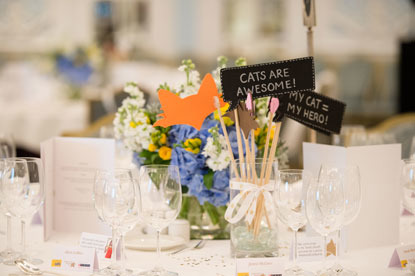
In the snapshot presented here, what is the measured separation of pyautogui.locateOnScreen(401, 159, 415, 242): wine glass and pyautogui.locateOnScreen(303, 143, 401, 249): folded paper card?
92mm

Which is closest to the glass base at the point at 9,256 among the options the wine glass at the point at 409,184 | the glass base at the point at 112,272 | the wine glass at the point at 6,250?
the wine glass at the point at 6,250

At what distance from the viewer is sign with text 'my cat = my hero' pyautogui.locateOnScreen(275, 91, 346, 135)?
1513mm

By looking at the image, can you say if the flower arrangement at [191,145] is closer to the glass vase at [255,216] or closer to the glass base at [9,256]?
the glass vase at [255,216]

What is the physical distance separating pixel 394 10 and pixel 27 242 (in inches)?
286

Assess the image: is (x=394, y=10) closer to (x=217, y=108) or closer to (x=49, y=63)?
(x=49, y=63)

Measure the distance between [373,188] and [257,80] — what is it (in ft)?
1.36

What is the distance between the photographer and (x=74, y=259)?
51.6 inches

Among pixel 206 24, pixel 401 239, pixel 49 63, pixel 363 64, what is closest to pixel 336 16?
pixel 363 64

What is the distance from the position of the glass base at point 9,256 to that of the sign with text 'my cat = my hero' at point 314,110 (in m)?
0.70

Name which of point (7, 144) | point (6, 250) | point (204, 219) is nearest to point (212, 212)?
point (204, 219)

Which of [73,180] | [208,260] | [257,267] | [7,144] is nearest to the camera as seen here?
[257,267]

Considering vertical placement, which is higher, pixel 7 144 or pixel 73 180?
pixel 7 144

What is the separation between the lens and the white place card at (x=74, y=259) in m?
1.30

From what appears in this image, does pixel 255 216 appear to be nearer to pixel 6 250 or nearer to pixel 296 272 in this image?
pixel 296 272
